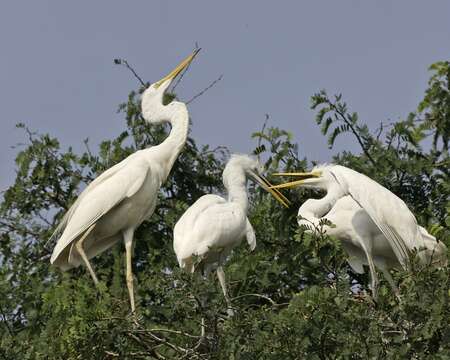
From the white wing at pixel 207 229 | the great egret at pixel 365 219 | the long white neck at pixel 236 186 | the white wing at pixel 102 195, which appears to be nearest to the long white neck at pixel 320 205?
the great egret at pixel 365 219

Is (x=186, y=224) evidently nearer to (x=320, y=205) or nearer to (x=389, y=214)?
(x=320, y=205)

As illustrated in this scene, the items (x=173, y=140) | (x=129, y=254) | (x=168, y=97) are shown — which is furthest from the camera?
(x=168, y=97)

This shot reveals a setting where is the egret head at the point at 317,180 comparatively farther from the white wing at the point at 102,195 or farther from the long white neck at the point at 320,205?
the white wing at the point at 102,195

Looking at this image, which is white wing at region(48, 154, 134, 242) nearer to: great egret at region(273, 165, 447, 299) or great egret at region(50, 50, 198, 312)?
great egret at region(50, 50, 198, 312)

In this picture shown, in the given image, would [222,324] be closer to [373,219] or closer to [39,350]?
[39,350]

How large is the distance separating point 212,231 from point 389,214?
116 cm

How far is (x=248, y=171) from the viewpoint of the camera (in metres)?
8.34

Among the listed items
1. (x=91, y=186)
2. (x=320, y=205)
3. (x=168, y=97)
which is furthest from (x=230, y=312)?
(x=168, y=97)

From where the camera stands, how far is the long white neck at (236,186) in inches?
314

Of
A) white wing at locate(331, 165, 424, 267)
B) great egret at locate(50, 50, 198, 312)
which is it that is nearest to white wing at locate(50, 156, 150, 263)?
great egret at locate(50, 50, 198, 312)

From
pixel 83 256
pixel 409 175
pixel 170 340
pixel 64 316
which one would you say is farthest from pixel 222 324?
pixel 409 175

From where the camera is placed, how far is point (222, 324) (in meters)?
6.00

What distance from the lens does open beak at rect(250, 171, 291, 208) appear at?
8.26 metres

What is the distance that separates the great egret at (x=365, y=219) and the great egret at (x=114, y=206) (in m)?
0.96
